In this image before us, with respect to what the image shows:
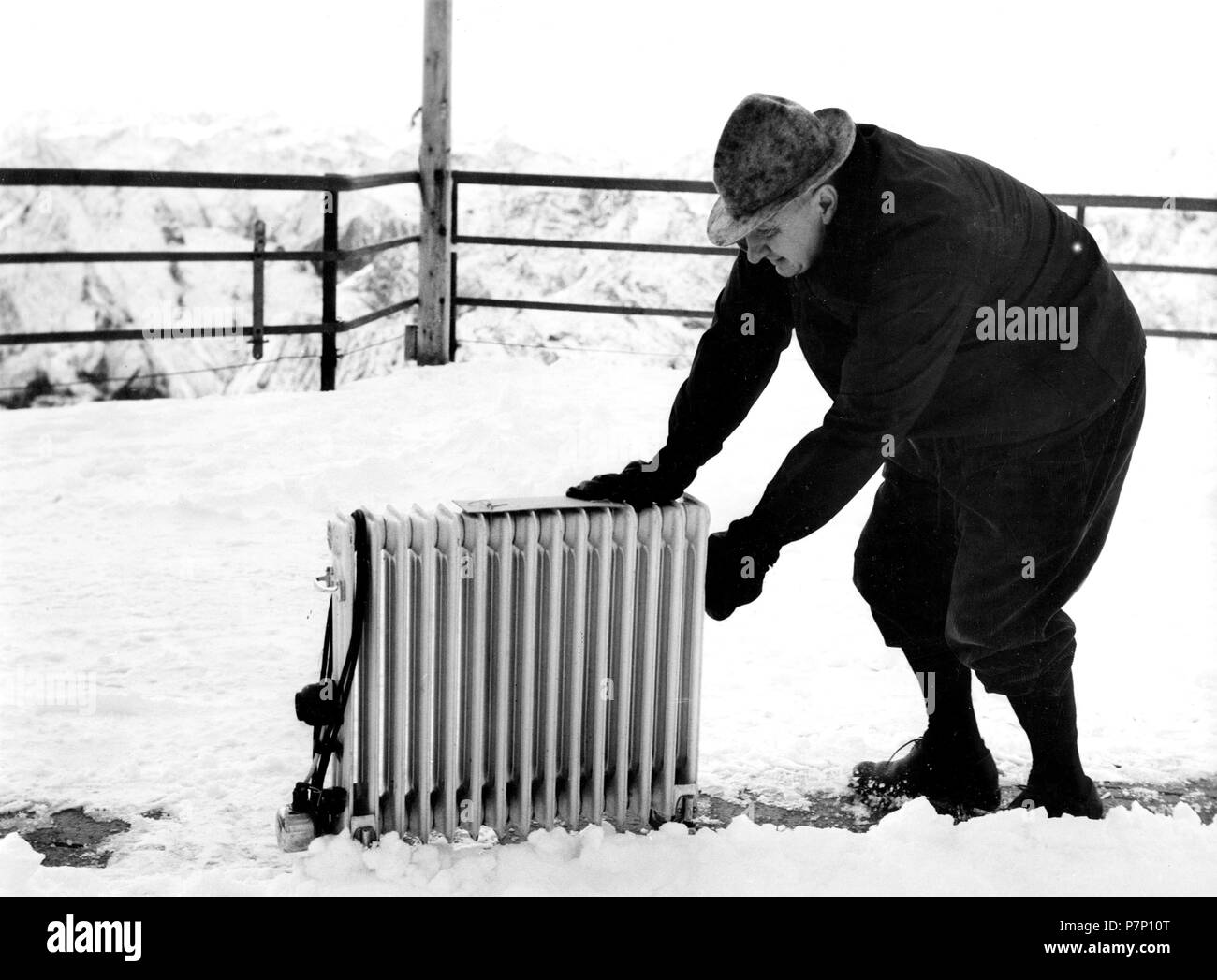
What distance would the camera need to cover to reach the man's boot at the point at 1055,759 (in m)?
2.81

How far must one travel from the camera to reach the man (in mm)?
2303

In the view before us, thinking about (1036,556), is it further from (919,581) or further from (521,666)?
(521,666)

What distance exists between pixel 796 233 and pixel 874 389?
12.3 inches

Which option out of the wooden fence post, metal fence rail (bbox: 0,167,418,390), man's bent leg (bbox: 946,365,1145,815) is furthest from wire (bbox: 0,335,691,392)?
man's bent leg (bbox: 946,365,1145,815)

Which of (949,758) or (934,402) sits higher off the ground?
(934,402)

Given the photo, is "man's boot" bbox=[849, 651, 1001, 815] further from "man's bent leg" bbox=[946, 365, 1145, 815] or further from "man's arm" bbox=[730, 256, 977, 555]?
"man's arm" bbox=[730, 256, 977, 555]

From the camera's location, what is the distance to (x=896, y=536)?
298cm

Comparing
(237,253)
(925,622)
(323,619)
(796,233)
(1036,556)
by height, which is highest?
(796,233)

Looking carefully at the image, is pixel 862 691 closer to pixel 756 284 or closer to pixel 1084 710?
pixel 1084 710

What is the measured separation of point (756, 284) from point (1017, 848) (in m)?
1.14

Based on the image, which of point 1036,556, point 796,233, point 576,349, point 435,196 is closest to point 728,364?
point 796,233

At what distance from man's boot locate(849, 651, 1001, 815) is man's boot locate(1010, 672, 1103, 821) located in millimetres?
173

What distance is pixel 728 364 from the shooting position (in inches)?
109
